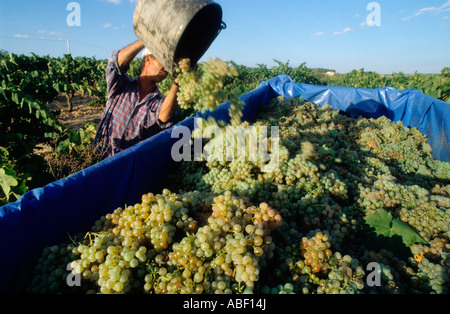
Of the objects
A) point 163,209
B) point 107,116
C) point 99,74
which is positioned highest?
point 99,74

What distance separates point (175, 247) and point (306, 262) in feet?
3.06

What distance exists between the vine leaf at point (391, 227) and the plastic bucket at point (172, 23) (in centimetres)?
263

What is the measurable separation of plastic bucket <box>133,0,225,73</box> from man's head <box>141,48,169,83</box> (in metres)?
0.95

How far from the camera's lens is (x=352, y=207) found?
2787mm

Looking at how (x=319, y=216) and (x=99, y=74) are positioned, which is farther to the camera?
(x=99, y=74)

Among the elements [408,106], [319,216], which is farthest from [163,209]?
[408,106]

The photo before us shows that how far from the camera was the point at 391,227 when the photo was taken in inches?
97.3

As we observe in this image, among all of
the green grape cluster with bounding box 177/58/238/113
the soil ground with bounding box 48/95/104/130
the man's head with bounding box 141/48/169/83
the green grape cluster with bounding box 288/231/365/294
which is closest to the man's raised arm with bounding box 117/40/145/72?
the man's head with bounding box 141/48/169/83

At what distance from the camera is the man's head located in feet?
10.8

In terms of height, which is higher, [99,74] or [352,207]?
[99,74]

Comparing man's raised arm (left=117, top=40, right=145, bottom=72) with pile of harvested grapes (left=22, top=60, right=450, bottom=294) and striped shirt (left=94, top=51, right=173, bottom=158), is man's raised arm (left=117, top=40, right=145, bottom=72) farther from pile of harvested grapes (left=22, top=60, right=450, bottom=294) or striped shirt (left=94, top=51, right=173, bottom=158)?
pile of harvested grapes (left=22, top=60, right=450, bottom=294)

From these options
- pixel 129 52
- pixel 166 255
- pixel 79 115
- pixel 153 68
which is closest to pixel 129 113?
pixel 153 68

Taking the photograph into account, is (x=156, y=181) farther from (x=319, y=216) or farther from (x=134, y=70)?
(x=134, y=70)

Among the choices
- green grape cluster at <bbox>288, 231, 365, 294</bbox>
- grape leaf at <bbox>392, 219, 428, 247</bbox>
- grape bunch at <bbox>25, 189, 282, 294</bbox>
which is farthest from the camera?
grape leaf at <bbox>392, 219, 428, 247</bbox>
